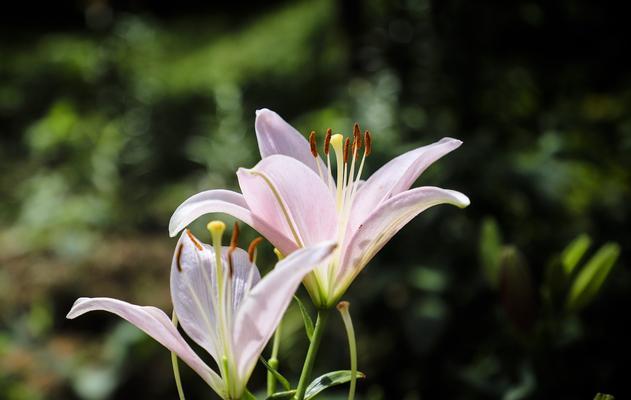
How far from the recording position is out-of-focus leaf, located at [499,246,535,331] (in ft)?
2.73

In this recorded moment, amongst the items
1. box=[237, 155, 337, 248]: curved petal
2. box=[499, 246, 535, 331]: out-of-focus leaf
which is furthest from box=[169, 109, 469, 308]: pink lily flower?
box=[499, 246, 535, 331]: out-of-focus leaf

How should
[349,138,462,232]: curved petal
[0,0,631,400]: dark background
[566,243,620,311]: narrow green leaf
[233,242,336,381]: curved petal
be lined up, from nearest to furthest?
[233,242,336,381]: curved petal < [349,138,462,232]: curved petal < [566,243,620,311]: narrow green leaf < [0,0,631,400]: dark background

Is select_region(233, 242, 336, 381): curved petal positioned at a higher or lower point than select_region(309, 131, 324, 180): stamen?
lower

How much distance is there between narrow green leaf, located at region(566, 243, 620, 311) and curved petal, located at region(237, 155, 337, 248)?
42 cm

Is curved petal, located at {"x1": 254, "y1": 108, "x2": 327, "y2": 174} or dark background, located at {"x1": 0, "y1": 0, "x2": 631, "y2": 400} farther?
dark background, located at {"x1": 0, "y1": 0, "x2": 631, "y2": 400}

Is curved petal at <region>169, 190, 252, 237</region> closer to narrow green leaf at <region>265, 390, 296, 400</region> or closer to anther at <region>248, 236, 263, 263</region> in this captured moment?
anther at <region>248, 236, 263, 263</region>

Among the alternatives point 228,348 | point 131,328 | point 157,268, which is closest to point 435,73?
point 131,328

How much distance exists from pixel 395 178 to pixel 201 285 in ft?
0.56

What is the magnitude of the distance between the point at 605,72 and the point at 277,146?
3.43 ft

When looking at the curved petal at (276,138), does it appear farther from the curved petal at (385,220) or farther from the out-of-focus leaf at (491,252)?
the out-of-focus leaf at (491,252)

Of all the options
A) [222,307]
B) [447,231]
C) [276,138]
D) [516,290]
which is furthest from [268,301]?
[447,231]

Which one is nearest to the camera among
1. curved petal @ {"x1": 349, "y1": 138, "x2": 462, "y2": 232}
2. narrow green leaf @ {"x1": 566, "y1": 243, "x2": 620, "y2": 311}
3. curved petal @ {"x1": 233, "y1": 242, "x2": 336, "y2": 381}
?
curved petal @ {"x1": 233, "y1": 242, "x2": 336, "y2": 381}

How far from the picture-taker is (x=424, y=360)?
43.4 inches

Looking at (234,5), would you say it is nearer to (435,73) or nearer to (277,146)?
(435,73)
